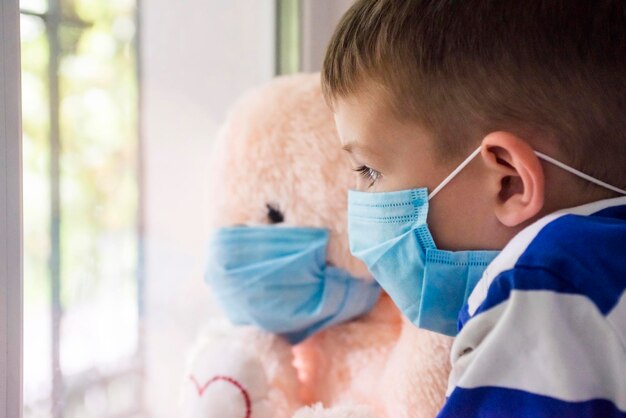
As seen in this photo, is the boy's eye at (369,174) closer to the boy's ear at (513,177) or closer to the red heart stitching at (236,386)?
the boy's ear at (513,177)

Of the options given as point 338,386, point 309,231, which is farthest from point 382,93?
point 338,386

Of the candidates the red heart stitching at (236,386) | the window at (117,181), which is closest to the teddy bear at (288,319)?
the red heart stitching at (236,386)

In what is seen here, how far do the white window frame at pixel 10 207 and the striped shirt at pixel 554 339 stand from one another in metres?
0.50

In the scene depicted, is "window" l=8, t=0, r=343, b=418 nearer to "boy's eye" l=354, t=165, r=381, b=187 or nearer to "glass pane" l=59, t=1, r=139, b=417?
"glass pane" l=59, t=1, r=139, b=417

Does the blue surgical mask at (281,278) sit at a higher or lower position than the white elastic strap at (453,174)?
lower

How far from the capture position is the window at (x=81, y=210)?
0.94 meters

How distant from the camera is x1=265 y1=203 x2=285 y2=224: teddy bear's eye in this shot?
1062 mm

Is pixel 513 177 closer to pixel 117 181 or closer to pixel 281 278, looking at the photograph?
pixel 281 278

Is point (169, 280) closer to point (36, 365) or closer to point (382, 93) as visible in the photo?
point (36, 365)

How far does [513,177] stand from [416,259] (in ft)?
0.46

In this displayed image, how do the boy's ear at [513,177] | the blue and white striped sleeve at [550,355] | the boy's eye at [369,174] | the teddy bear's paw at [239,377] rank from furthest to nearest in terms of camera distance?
the teddy bear's paw at [239,377]
the boy's eye at [369,174]
the boy's ear at [513,177]
the blue and white striped sleeve at [550,355]

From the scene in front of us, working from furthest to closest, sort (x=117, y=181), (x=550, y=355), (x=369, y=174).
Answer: (x=117, y=181)
(x=369, y=174)
(x=550, y=355)

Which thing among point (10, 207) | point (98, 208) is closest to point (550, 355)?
point (10, 207)

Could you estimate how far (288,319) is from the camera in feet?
3.41
